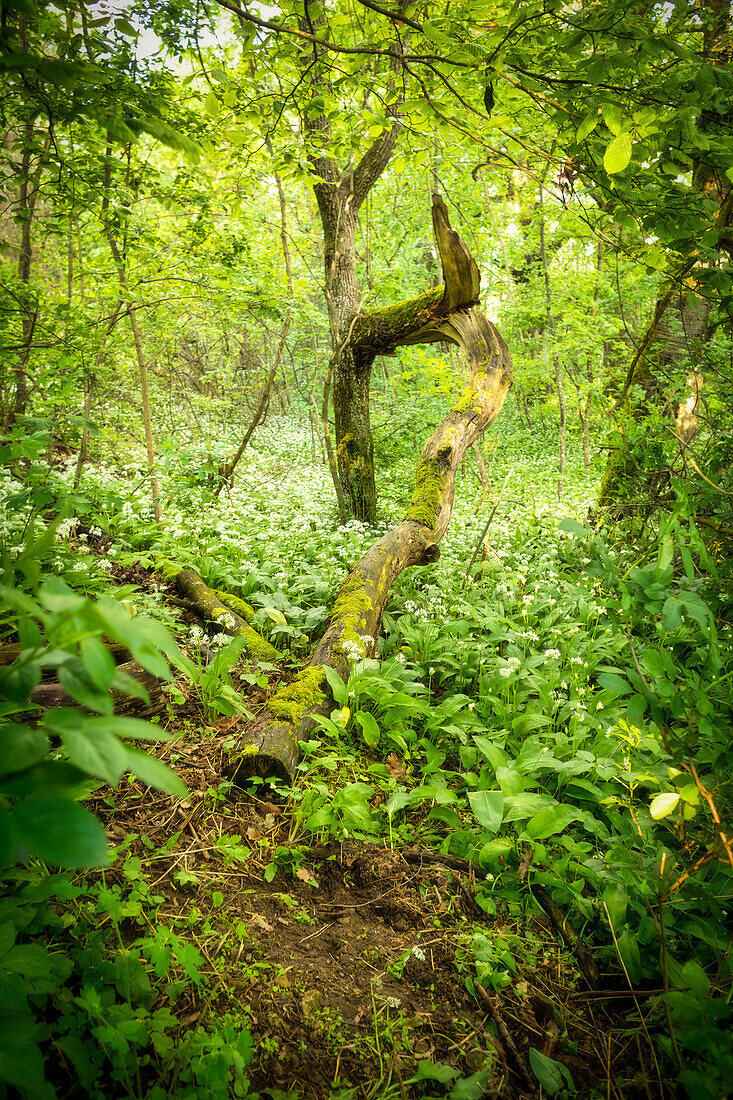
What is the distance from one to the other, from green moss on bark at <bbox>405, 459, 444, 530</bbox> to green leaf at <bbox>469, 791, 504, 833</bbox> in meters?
3.20

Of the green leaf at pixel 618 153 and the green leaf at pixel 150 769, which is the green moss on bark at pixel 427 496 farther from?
the green leaf at pixel 150 769

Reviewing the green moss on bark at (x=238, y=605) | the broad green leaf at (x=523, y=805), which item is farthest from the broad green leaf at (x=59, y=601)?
the green moss on bark at (x=238, y=605)

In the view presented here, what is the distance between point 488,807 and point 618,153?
270cm

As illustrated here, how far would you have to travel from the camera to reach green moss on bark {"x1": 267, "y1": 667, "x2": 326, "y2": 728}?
275cm

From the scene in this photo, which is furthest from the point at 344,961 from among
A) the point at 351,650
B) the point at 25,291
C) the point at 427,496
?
the point at 25,291

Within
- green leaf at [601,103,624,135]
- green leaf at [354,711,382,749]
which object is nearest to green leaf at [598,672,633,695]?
green leaf at [354,711,382,749]

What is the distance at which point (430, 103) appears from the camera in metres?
2.46

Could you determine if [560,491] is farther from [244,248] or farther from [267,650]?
[267,650]

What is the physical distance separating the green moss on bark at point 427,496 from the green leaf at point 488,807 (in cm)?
320

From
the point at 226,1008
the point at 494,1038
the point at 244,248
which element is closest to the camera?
the point at 226,1008

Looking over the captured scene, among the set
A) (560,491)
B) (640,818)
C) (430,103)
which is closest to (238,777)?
(640,818)

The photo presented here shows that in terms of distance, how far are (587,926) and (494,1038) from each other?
0.72 m

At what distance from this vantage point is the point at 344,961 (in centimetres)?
184

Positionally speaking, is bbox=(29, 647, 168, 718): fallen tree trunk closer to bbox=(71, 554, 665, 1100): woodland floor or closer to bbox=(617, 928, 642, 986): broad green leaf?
bbox=(71, 554, 665, 1100): woodland floor
